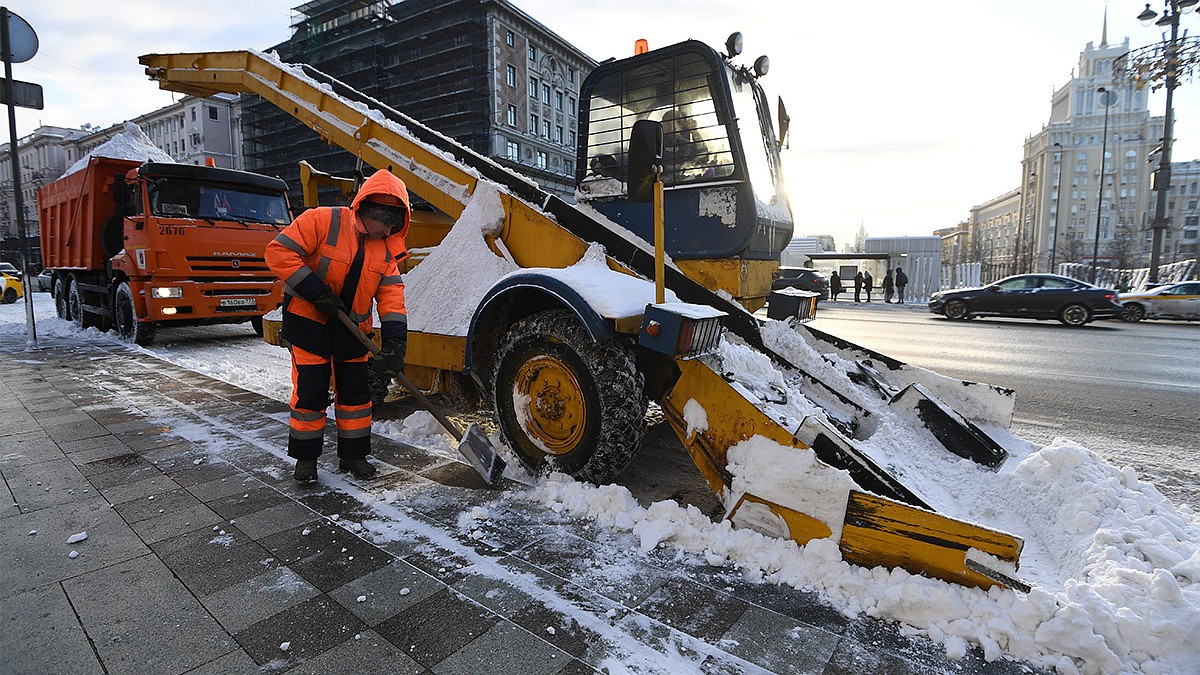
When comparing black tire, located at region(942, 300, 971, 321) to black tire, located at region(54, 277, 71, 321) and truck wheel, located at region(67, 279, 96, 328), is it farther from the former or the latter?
black tire, located at region(54, 277, 71, 321)

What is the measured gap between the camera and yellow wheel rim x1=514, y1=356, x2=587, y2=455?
10.6 ft

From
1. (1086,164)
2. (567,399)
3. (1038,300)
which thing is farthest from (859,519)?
(1086,164)

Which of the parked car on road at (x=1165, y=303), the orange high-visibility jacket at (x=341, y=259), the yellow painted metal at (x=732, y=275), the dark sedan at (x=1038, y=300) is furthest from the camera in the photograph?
the parked car on road at (x=1165, y=303)

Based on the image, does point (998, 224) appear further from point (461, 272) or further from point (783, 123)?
point (461, 272)

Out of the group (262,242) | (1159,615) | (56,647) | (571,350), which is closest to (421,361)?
(571,350)

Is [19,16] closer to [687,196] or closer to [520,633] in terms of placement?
[687,196]

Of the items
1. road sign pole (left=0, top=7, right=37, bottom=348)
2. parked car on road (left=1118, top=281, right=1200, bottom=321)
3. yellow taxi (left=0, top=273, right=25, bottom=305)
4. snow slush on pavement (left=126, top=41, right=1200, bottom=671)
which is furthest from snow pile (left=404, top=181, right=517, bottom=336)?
yellow taxi (left=0, top=273, right=25, bottom=305)

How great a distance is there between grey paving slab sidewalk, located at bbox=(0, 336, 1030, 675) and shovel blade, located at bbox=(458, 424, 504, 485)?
0.37 ft

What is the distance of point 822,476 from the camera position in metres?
2.38

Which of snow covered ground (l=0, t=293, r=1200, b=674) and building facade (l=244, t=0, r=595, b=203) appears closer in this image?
snow covered ground (l=0, t=293, r=1200, b=674)

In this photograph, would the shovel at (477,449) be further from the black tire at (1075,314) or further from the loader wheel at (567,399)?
the black tire at (1075,314)

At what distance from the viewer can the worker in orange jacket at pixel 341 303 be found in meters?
3.33

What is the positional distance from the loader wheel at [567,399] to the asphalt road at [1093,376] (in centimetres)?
341

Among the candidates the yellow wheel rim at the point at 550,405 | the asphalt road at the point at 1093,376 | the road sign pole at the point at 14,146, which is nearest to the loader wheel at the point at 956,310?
the asphalt road at the point at 1093,376
